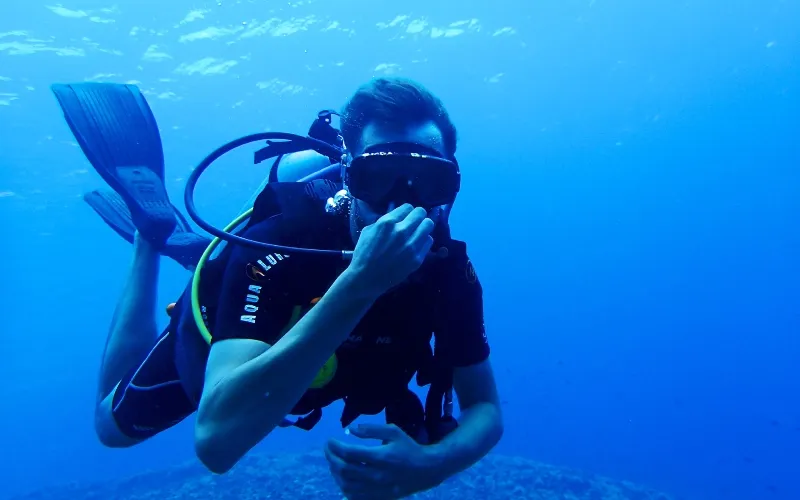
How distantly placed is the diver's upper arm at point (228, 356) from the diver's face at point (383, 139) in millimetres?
792

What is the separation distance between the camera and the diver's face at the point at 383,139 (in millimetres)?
2686

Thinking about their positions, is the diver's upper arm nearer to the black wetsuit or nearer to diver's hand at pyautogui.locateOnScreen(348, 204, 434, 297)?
the black wetsuit

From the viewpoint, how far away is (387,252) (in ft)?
6.18

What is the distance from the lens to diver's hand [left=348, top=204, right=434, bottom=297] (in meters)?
1.88

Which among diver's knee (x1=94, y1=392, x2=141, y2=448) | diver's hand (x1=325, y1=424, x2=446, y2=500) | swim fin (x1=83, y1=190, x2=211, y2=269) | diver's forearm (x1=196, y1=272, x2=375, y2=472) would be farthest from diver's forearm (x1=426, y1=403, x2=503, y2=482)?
diver's knee (x1=94, y1=392, x2=141, y2=448)

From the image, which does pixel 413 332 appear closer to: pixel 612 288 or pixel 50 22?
pixel 50 22

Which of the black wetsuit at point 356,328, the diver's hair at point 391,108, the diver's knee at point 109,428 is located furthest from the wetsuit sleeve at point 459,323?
the diver's knee at point 109,428

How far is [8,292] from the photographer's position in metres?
60.8

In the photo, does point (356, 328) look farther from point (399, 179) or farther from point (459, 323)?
point (399, 179)

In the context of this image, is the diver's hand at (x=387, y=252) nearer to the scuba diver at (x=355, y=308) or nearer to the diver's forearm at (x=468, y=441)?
the scuba diver at (x=355, y=308)

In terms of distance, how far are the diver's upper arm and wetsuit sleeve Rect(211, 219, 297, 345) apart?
5 cm

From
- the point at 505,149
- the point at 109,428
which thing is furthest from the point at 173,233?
the point at 505,149

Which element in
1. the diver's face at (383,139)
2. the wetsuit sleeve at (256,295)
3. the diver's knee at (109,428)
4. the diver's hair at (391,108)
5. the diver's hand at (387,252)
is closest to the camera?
the diver's hand at (387,252)

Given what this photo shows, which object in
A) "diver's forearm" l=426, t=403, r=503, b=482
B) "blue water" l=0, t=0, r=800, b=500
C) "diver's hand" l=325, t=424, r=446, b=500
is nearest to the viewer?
"diver's hand" l=325, t=424, r=446, b=500
